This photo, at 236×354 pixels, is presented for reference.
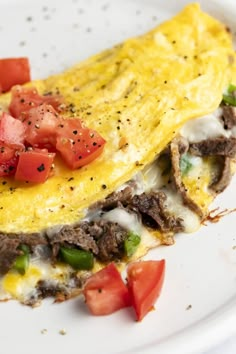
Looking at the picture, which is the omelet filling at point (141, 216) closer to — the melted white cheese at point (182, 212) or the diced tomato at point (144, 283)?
the melted white cheese at point (182, 212)

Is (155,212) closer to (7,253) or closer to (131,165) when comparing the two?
(131,165)

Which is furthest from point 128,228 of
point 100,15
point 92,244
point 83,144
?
point 100,15

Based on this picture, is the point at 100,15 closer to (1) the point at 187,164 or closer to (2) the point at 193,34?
(2) the point at 193,34

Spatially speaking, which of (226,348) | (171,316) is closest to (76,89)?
(171,316)

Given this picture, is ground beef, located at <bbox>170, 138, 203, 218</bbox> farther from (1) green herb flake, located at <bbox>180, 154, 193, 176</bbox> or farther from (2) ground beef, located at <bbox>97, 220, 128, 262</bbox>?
(2) ground beef, located at <bbox>97, 220, 128, 262</bbox>

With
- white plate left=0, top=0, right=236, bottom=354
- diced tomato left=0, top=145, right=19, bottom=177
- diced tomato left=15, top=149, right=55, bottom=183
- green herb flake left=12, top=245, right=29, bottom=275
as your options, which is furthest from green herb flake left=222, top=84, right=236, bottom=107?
green herb flake left=12, top=245, right=29, bottom=275
